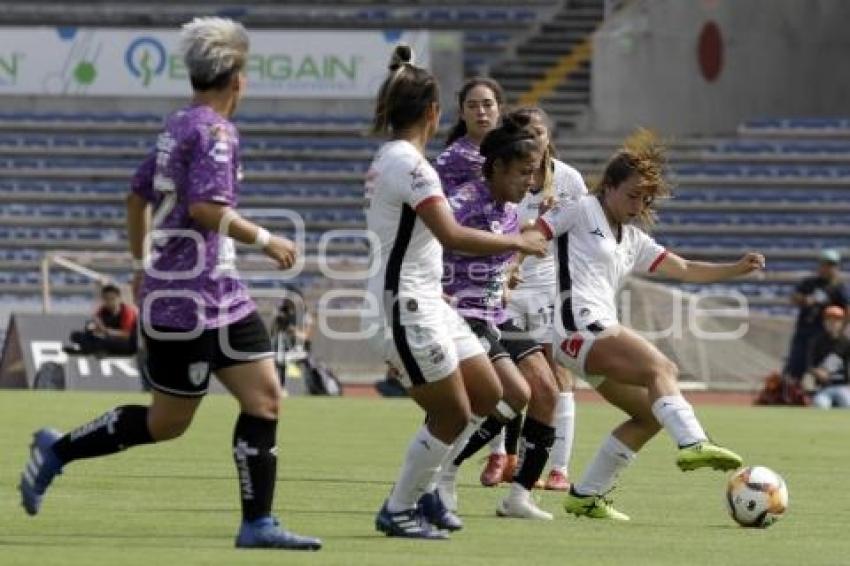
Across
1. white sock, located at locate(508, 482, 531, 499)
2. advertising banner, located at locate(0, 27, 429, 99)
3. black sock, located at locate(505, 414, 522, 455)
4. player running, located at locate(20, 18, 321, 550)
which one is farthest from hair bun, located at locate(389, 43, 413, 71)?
advertising banner, located at locate(0, 27, 429, 99)

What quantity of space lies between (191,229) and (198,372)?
1.84ft

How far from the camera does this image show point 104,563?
8.37m

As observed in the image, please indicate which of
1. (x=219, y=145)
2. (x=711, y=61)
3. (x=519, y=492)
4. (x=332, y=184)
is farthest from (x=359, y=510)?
(x=711, y=61)

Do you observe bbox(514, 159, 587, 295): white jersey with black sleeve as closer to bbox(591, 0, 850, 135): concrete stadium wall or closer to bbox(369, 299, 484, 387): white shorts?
bbox(369, 299, 484, 387): white shorts

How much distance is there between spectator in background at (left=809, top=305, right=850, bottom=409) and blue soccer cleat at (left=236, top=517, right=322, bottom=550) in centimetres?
1831

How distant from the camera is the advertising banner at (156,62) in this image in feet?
121

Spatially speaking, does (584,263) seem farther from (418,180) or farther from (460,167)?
(418,180)

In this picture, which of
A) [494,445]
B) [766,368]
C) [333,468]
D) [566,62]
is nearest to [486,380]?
[494,445]

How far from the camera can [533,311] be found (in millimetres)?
12969

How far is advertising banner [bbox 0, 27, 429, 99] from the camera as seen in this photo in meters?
36.9

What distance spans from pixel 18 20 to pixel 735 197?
12.7m

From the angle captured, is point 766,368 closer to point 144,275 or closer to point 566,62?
point 566,62

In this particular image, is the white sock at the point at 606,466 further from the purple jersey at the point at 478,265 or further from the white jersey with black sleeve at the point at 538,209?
the white jersey with black sleeve at the point at 538,209

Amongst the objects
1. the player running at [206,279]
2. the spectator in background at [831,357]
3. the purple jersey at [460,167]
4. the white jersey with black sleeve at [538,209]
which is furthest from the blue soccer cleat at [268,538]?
the spectator in background at [831,357]
